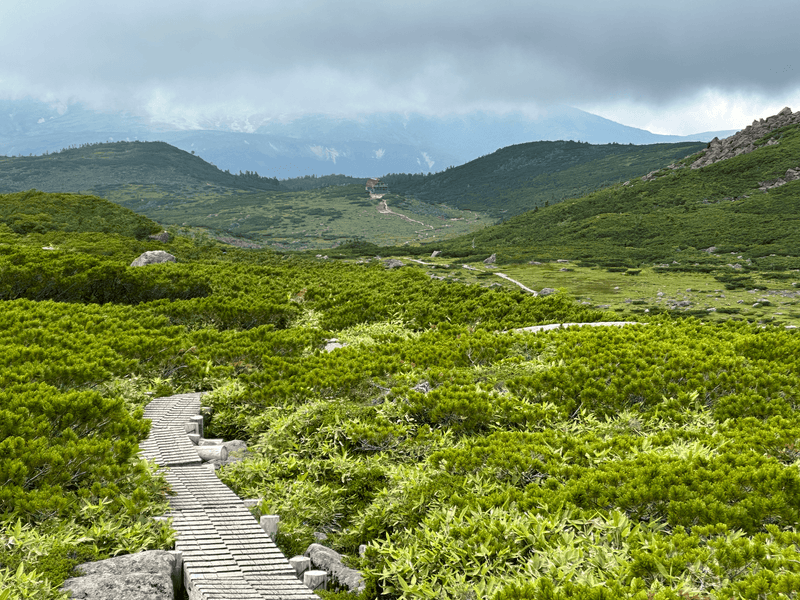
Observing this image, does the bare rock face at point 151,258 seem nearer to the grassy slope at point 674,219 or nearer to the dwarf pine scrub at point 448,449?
the dwarf pine scrub at point 448,449

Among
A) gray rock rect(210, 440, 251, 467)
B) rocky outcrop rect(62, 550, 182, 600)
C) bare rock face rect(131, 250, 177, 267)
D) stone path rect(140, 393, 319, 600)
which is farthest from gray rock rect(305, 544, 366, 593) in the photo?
bare rock face rect(131, 250, 177, 267)

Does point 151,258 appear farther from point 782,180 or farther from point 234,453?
point 782,180

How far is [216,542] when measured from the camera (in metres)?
7.34

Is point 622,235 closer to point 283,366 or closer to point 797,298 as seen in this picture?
point 797,298

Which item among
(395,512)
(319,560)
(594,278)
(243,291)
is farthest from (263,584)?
(594,278)

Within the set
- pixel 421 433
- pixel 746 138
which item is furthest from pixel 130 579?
pixel 746 138

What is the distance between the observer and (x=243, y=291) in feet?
79.0

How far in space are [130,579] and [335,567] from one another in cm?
277

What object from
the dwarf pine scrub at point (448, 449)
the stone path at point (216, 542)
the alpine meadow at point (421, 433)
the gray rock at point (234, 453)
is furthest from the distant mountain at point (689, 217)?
the stone path at point (216, 542)

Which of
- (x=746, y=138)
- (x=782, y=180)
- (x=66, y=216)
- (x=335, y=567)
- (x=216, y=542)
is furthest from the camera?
(x=746, y=138)

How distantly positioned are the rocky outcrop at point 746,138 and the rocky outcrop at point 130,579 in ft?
563

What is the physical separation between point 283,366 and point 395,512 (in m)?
6.99

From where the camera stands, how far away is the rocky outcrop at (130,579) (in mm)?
6008

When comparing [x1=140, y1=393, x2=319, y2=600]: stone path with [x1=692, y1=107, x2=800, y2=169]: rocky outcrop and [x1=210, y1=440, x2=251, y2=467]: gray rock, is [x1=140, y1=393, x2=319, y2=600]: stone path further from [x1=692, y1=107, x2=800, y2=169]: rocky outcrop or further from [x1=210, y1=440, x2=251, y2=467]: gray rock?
[x1=692, y1=107, x2=800, y2=169]: rocky outcrop
